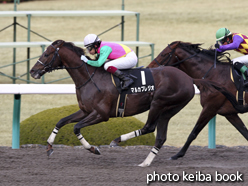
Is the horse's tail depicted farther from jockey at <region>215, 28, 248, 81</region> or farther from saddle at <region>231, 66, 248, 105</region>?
jockey at <region>215, 28, 248, 81</region>

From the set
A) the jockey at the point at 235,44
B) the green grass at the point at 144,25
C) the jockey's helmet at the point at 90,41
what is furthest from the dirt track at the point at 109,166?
the green grass at the point at 144,25

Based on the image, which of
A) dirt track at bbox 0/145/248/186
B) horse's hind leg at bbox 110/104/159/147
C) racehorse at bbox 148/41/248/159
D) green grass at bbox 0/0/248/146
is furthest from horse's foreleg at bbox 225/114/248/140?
green grass at bbox 0/0/248/146

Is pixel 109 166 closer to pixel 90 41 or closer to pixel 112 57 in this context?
pixel 112 57

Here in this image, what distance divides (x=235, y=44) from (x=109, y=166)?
7.34ft

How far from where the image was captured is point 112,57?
5926 millimetres

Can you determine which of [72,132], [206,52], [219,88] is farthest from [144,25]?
[219,88]

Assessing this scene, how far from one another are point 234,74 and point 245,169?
4.54 feet

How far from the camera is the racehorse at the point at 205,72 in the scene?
612 cm

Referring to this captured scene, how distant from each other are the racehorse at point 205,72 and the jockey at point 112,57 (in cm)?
73

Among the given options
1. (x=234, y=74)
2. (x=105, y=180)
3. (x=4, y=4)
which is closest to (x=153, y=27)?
(x=4, y=4)

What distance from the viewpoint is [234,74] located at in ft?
20.3

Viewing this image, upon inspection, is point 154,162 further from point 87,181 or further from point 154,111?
point 87,181

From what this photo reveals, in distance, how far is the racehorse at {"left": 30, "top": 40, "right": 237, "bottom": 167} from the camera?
572 centimetres

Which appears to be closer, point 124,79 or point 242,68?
point 124,79
